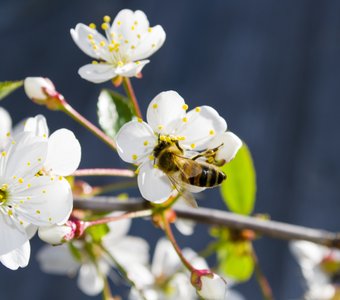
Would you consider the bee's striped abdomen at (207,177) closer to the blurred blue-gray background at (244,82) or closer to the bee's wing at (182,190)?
the bee's wing at (182,190)

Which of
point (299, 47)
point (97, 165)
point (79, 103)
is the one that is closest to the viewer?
point (97, 165)

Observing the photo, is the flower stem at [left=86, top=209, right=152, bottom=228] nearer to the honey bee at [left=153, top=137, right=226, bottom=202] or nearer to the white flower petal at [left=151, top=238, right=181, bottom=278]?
the honey bee at [left=153, top=137, right=226, bottom=202]

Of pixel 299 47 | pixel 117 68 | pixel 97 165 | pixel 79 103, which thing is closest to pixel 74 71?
pixel 79 103

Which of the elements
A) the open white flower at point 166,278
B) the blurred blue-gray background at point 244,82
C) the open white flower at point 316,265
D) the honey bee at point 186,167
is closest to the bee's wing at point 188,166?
the honey bee at point 186,167

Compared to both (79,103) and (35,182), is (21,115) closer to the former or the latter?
(79,103)

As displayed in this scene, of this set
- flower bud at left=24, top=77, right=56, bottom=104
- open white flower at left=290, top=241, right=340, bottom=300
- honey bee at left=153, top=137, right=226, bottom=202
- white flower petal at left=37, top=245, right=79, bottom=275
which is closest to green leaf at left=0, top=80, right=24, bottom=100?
flower bud at left=24, top=77, right=56, bottom=104

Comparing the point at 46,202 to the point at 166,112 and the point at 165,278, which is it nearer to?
the point at 166,112
